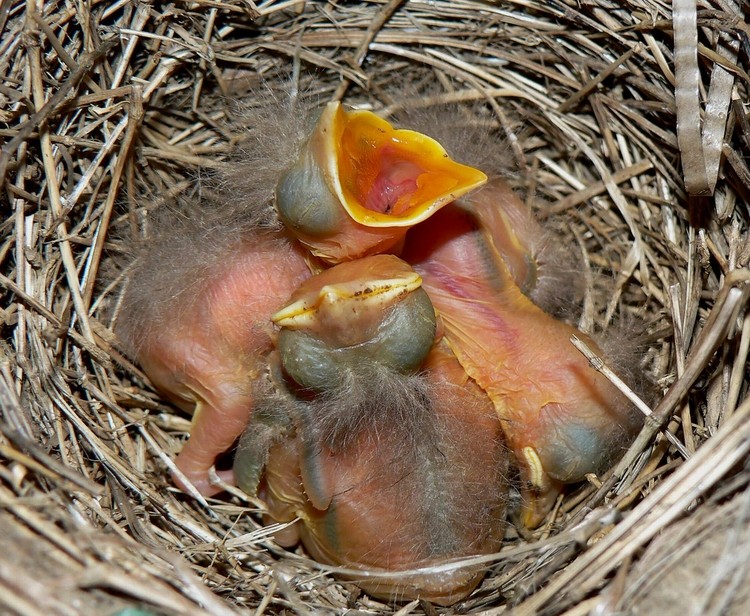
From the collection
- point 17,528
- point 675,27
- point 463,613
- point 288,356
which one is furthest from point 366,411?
point 675,27

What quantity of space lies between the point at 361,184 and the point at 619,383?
0.61 meters

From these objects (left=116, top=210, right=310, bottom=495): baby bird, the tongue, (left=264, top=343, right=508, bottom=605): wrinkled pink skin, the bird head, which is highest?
the tongue

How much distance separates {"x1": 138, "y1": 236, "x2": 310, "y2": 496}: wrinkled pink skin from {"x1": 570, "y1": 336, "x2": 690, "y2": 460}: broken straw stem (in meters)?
0.60

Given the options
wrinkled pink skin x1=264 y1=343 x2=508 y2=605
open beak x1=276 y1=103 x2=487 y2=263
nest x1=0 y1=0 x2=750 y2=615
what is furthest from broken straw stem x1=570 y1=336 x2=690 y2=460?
open beak x1=276 y1=103 x2=487 y2=263

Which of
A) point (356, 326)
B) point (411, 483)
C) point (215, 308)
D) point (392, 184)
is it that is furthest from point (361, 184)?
point (411, 483)

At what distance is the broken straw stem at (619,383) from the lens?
4.41 feet

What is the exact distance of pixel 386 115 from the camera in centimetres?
186

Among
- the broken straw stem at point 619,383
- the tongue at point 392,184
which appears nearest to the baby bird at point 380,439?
the tongue at point 392,184

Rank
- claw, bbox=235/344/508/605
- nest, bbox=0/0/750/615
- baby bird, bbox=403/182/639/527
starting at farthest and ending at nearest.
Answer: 1. baby bird, bbox=403/182/639/527
2. claw, bbox=235/344/508/605
3. nest, bbox=0/0/750/615

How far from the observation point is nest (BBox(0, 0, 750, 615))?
3.58 feet

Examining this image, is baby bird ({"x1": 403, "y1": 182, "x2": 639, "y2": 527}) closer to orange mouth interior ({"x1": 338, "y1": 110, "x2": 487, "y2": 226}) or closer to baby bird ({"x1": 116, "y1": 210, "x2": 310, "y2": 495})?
orange mouth interior ({"x1": 338, "y1": 110, "x2": 487, "y2": 226})

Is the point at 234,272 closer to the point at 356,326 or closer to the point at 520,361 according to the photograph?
the point at 356,326

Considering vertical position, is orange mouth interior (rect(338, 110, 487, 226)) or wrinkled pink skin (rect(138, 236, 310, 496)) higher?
orange mouth interior (rect(338, 110, 487, 226))

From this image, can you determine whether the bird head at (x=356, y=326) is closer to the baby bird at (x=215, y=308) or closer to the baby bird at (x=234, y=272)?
the baby bird at (x=234, y=272)
